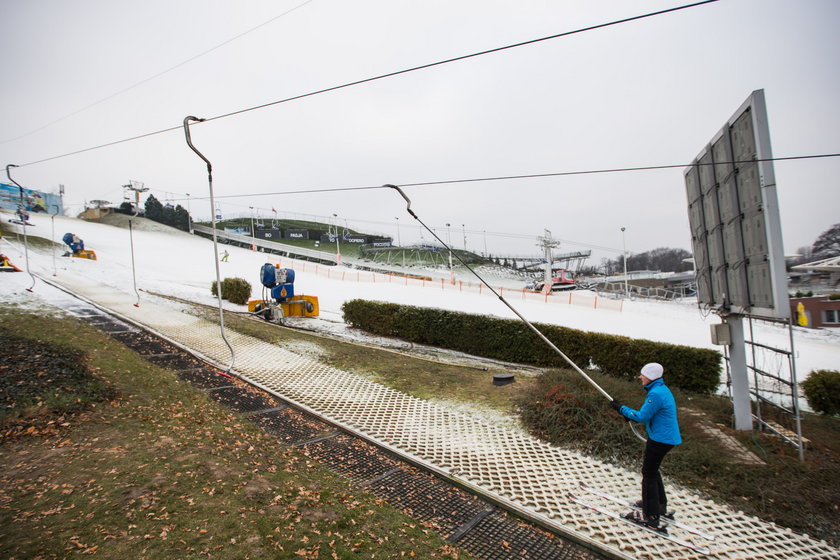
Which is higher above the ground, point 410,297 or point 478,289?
point 478,289

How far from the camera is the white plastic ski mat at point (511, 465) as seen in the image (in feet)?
14.1

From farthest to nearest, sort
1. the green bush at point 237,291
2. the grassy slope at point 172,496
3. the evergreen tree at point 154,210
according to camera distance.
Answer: the evergreen tree at point 154,210 < the green bush at point 237,291 < the grassy slope at point 172,496

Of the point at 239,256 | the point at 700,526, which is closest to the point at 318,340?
the point at 700,526

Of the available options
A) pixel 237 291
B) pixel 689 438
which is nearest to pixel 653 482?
pixel 689 438

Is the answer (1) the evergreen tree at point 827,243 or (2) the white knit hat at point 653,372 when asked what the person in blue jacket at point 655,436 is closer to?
(2) the white knit hat at point 653,372

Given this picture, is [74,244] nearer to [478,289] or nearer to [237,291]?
[237,291]

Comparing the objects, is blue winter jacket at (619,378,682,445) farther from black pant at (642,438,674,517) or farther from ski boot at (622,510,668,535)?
ski boot at (622,510,668,535)

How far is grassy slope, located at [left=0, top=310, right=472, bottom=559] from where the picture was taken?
12.0ft

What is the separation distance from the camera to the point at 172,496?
14.2ft

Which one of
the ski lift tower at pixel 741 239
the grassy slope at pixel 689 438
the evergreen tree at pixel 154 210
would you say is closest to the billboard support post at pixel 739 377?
the ski lift tower at pixel 741 239

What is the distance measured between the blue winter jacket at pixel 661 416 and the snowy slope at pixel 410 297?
11.7 meters

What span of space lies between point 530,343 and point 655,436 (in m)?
8.11

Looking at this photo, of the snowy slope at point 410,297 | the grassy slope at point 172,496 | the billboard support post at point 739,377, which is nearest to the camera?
the grassy slope at point 172,496

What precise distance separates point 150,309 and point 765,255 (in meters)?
19.2
